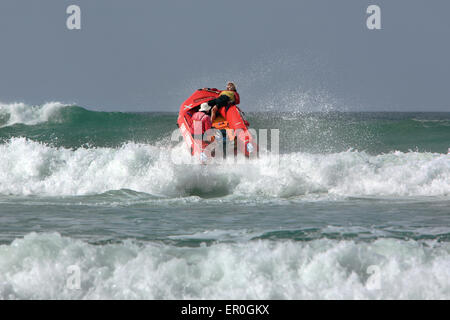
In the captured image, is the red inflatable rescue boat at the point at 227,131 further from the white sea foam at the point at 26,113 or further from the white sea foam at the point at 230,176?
the white sea foam at the point at 26,113

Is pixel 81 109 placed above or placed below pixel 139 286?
above

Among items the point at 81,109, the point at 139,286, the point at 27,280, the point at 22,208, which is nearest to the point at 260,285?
the point at 139,286

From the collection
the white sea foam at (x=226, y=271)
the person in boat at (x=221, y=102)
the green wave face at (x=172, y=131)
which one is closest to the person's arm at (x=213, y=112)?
the person in boat at (x=221, y=102)

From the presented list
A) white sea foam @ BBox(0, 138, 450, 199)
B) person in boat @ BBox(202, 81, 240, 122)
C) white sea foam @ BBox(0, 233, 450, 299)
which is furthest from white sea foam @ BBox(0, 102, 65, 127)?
white sea foam @ BBox(0, 233, 450, 299)

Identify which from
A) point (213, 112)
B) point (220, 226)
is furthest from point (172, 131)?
point (220, 226)

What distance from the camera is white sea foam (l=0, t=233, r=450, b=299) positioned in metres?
5.01

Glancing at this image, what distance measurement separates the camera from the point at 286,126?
21109 mm

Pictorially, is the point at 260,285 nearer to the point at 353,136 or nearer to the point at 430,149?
the point at 430,149

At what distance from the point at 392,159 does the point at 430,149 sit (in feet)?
22.9

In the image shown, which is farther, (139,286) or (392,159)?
(392,159)

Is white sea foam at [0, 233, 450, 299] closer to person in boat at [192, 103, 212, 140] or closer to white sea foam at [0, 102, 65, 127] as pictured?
person in boat at [192, 103, 212, 140]

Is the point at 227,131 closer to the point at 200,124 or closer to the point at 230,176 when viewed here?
the point at 200,124

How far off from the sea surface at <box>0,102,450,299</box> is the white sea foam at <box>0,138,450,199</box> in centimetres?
3
